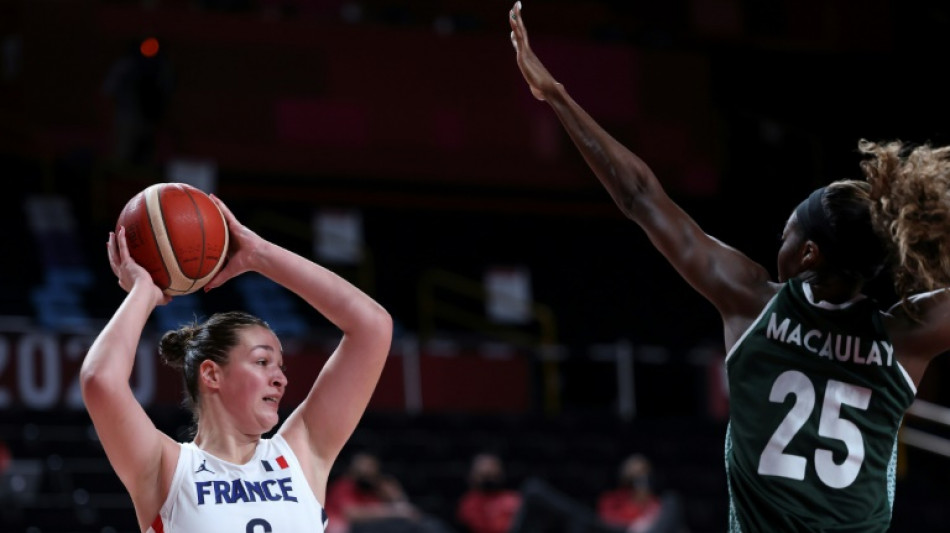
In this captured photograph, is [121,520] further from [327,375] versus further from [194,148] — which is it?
[194,148]

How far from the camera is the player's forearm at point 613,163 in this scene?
3604 millimetres

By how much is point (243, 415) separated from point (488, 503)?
7.69 metres

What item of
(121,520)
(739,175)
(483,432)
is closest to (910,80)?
(739,175)

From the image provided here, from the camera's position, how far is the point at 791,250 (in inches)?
138

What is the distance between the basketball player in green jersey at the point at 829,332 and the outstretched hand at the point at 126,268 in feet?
4.05

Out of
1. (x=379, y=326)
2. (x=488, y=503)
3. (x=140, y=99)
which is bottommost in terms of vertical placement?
(x=379, y=326)

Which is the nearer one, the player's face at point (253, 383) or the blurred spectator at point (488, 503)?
the player's face at point (253, 383)

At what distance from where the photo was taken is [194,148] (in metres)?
18.4

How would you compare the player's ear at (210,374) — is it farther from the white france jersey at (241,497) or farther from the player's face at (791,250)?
the player's face at (791,250)

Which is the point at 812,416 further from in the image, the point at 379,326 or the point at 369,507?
the point at 369,507

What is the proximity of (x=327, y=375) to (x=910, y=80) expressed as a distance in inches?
744

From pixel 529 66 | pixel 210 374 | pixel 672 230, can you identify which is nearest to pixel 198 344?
pixel 210 374

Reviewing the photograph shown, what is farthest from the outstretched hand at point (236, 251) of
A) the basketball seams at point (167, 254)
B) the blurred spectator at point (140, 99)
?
the blurred spectator at point (140, 99)

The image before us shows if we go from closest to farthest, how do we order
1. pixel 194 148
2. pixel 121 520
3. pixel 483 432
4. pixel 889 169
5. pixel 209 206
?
pixel 889 169 → pixel 209 206 → pixel 121 520 → pixel 483 432 → pixel 194 148
